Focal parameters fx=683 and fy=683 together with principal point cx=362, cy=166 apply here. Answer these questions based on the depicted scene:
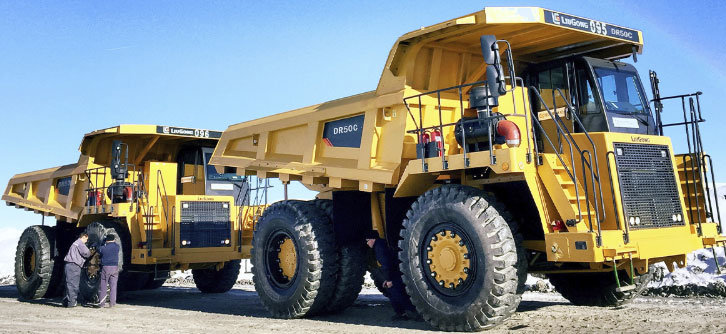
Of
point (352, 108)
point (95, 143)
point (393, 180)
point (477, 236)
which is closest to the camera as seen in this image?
point (477, 236)

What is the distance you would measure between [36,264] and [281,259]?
23.8ft

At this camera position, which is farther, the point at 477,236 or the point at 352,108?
the point at 352,108

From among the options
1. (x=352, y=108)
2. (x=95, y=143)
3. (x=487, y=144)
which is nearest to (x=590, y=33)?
(x=487, y=144)

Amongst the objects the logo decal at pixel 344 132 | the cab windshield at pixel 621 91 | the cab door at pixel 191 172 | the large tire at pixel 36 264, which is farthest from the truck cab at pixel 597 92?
the large tire at pixel 36 264

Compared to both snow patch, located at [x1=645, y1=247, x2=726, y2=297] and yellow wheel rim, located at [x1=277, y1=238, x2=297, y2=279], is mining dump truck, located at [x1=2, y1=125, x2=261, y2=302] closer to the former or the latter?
yellow wheel rim, located at [x1=277, y1=238, x2=297, y2=279]

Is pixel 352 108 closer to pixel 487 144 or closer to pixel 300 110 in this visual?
pixel 300 110

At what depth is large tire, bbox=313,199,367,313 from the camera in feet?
30.5

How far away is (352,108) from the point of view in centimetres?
906

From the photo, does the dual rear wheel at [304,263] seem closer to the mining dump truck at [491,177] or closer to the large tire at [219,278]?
the mining dump truck at [491,177]

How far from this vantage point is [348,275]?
930cm

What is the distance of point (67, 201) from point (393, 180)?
29.1 ft

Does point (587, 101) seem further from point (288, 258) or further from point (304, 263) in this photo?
point (288, 258)

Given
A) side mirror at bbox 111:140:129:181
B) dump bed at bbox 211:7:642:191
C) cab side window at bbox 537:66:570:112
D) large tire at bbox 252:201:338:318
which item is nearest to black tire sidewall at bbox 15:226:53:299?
side mirror at bbox 111:140:129:181

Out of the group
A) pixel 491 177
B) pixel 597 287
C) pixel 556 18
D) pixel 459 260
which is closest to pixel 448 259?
pixel 459 260
